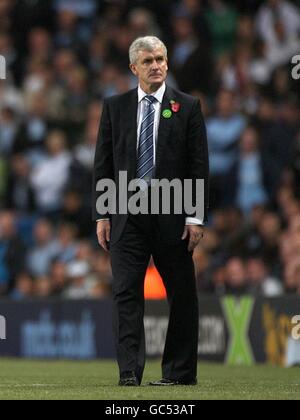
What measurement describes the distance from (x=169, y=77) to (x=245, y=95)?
1253 mm

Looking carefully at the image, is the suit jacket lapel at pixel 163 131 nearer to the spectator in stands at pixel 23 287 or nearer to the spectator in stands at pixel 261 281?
the spectator in stands at pixel 261 281

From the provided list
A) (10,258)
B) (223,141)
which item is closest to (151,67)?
(223,141)

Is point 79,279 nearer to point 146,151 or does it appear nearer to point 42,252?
point 42,252

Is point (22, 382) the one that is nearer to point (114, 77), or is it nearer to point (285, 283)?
point (285, 283)

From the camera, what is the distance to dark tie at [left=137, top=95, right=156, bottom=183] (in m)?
9.27

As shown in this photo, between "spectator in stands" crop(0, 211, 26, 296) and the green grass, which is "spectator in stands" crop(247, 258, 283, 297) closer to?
the green grass

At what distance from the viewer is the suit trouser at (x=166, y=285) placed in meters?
9.17

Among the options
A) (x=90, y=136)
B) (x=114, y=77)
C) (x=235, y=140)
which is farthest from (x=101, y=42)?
(x=235, y=140)

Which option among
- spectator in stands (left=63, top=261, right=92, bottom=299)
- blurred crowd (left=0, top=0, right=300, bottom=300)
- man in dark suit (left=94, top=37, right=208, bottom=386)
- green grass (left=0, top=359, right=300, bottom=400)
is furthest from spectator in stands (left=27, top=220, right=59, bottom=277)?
man in dark suit (left=94, top=37, right=208, bottom=386)

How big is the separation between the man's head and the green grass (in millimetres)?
2097

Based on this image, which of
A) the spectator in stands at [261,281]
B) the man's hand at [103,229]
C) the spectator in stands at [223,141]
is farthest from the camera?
the spectator in stands at [223,141]

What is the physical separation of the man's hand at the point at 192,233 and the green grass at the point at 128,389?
38.7 inches

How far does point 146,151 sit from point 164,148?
13cm

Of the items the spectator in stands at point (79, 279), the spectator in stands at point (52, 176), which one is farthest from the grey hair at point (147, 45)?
the spectator in stands at point (52, 176)
